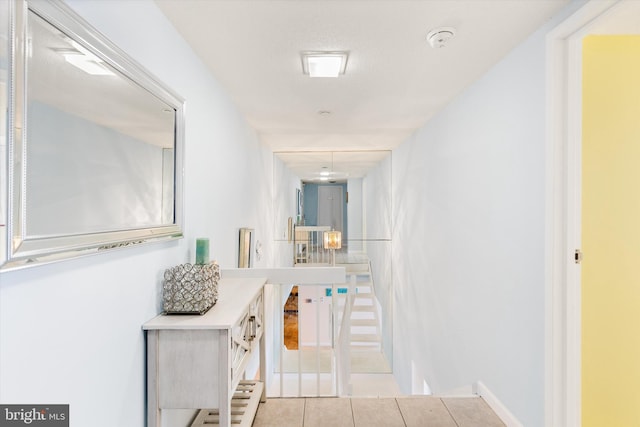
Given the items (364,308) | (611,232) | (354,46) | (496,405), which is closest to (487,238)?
(611,232)

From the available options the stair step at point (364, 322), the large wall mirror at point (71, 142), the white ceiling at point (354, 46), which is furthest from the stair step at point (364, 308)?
the large wall mirror at point (71, 142)

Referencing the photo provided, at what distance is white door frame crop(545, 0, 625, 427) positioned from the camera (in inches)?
65.1

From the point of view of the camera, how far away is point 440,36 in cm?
182

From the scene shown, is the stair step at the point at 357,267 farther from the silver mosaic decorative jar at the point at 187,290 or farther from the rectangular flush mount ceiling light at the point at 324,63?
the silver mosaic decorative jar at the point at 187,290

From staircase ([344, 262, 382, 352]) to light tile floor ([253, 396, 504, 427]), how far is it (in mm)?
3008

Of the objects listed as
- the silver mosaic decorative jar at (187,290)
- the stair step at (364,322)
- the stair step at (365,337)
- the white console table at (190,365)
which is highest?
the silver mosaic decorative jar at (187,290)

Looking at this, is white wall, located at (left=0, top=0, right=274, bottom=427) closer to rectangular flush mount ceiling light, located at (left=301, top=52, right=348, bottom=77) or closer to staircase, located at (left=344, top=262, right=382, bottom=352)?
rectangular flush mount ceiling light, located at (left=301, top=52, right=348, bottom=77)

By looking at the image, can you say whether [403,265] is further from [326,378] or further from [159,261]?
[159,261]

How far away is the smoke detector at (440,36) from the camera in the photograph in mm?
1780

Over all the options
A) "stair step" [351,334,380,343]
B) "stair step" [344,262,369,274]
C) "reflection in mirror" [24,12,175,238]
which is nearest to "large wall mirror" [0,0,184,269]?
"reflection in mirror" [24,12,175,238]

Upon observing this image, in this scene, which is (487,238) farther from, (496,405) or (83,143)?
(83,143)

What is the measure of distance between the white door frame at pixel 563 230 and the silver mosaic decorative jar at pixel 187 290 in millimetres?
1544

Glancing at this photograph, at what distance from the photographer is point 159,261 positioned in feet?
5.00

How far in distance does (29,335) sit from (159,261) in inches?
26.4
